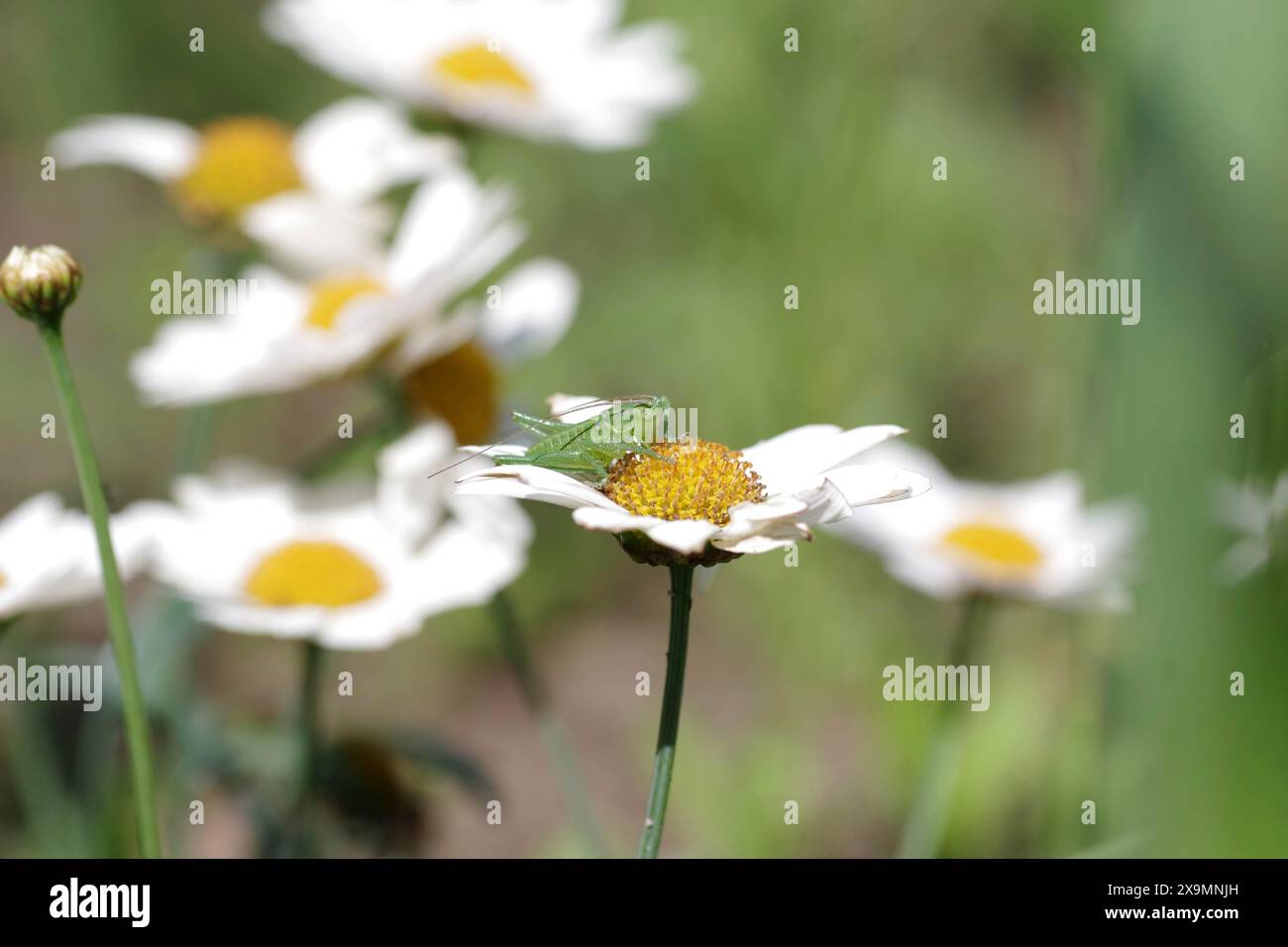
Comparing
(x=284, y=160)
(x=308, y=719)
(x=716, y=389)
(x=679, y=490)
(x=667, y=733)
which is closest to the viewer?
(x=667, y=733)

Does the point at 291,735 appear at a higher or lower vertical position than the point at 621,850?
higher

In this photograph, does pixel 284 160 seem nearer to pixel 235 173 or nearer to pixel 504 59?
pixel 235 173

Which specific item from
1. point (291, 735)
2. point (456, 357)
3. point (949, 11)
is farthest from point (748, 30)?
point (291, 735)

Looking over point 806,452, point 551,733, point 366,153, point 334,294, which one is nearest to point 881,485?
point 806,452

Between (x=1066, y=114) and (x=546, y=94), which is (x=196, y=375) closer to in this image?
(x=546, y=94)

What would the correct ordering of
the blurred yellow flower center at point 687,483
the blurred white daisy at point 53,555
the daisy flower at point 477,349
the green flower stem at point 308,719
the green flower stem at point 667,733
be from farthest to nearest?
the daisy flower at point 477,349 < the green flower stem at point 308,719 < the blurred white daisy at point 53,555 < the blurred yellow flower center at point 687,483 < the green flower stem at point 667,733

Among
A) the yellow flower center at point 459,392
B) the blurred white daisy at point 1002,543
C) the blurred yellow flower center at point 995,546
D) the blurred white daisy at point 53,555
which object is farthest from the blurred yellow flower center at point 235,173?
the blurred yellow flower center at point 995,546

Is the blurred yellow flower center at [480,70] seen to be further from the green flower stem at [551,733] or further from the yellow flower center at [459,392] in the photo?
the green flower stem at [551,733]
